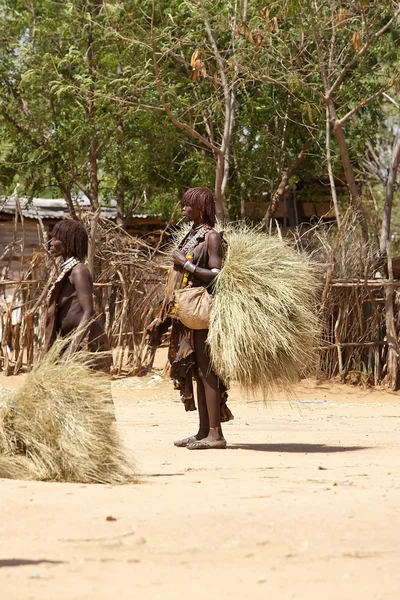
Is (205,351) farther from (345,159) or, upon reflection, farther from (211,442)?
(345,159)

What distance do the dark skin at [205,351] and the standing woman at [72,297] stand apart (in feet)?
2.49

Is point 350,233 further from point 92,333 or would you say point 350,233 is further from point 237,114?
point 92,333

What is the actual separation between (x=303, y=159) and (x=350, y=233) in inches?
187

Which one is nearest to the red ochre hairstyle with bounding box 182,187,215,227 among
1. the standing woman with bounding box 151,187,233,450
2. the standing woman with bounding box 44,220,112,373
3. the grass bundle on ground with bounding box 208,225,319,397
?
the standing woman with bounding box 151,187,233,450

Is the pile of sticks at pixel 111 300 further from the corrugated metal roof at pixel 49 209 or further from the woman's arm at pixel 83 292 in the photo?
the woman's arm at pixel 83 292

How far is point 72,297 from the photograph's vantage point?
236 inches

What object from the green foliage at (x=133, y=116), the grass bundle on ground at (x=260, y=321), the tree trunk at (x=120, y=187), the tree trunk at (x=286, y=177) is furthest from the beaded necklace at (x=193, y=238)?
the tree trunk at (x=120, y=187)

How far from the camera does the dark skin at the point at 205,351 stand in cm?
651

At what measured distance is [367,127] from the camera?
1631 cm

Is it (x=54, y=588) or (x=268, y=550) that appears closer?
(x=54, y=588)

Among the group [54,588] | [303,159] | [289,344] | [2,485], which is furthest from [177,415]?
[303,159]

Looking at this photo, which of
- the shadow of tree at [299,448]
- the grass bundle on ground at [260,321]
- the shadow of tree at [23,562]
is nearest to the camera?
the shadow of tree at [23,562]

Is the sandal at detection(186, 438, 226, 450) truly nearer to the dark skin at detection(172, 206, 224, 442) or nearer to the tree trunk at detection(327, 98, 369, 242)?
the dark skin at detection(172, 206, 224, 442)

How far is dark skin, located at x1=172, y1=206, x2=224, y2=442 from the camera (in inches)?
256
